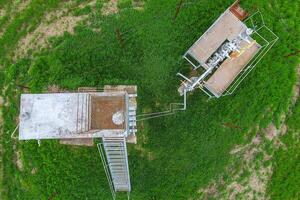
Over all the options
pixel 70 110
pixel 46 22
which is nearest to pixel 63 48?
pixel 46 22

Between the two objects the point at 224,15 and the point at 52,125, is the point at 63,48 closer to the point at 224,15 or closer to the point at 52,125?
the point at 52,125

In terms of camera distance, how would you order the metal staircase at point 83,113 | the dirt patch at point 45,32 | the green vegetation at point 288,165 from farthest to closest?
the green vegetation at point 288,165 → the dirt patch at point 45,32 → the metal staircase at point 83,113

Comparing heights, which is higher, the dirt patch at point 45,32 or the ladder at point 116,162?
the dirt patch at point 45,32

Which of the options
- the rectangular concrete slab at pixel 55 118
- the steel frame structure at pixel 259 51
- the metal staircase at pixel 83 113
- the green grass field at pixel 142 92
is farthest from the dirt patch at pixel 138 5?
the rectangular concrete slab at pixel 55 118

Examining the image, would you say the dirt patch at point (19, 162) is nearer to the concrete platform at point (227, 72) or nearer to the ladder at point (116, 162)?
the ladder at point (116, 162)

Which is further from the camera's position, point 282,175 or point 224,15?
point 282,175

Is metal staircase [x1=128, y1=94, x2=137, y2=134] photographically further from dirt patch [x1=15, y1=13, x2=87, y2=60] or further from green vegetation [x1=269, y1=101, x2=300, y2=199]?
green vegetation [x1=269, y1=101, x2=300, y2=199]
